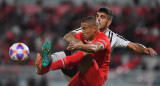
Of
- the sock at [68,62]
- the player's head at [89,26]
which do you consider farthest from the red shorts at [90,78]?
the player's head at [89,26]

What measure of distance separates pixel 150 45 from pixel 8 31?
4719mm

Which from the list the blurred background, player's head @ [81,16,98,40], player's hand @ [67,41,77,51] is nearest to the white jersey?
player's head @ [81,16,98,40]

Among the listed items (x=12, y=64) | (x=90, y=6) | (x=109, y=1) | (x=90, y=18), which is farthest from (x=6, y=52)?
(x=90, y=18)

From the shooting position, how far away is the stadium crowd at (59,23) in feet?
41.8

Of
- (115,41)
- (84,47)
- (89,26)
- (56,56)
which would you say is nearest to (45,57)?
(56,56)

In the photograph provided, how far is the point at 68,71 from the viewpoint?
22.0ft

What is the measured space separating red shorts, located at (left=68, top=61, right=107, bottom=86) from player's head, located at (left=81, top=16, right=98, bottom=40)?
1.51 ft

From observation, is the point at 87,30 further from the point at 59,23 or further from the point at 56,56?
the point at 59,23

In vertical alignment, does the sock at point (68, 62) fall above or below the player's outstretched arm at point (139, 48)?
above

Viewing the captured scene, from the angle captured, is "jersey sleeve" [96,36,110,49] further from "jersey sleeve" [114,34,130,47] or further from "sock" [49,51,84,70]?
"jersey sleeve" [114,34,130,47]

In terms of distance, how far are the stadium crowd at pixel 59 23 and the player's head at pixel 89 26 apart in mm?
6257

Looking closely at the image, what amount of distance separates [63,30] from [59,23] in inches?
22.2

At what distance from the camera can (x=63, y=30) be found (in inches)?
525

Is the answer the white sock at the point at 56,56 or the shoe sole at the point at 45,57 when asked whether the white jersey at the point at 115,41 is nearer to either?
the white sock at the point at 56,56
